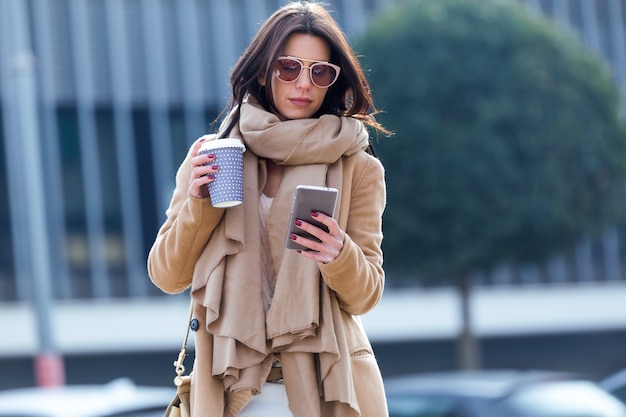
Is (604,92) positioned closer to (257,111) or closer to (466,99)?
(466,99)

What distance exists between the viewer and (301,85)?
2.80m

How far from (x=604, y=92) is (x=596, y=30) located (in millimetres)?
7968

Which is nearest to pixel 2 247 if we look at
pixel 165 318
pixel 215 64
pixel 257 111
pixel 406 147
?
pixel 165 318

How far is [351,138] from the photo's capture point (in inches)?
108

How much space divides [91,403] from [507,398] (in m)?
2.28

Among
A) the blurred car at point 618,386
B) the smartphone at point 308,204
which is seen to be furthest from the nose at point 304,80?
the blurred car at point 618,386

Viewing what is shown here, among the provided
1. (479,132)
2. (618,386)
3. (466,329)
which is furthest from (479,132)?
(618,386)

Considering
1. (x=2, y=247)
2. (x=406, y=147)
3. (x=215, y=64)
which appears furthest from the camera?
(x=215, y=64)

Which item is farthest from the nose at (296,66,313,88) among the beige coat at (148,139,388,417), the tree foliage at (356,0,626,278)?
the tree foliage at (356,0,626,278)

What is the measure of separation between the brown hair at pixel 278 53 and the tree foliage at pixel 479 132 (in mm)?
13357

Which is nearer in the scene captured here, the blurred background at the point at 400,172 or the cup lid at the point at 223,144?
the cup lid at the point at 223,144

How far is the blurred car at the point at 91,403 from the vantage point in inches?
213

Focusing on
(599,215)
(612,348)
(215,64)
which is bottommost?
(612,348)

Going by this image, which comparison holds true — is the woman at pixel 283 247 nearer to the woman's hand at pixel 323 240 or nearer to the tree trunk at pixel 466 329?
the woman's hand at pixel 323 240
